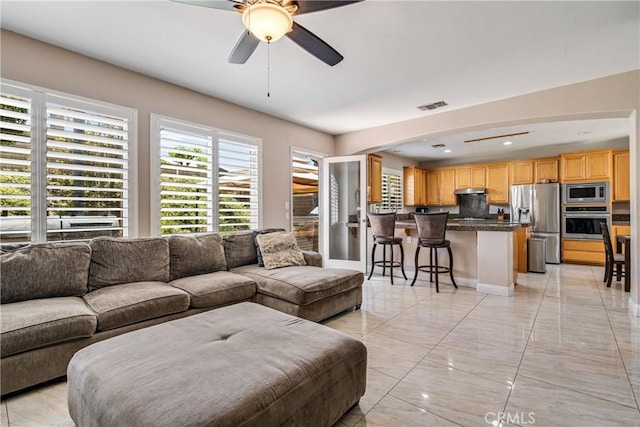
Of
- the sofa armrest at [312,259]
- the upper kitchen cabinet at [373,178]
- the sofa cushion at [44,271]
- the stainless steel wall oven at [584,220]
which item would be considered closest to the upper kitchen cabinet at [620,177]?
the stainless steel wall oven at [584,220]

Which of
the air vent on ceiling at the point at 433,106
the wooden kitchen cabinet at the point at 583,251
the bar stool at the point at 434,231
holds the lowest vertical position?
the wooden kitchen cabinet at the point at 583,251

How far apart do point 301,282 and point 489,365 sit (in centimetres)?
163

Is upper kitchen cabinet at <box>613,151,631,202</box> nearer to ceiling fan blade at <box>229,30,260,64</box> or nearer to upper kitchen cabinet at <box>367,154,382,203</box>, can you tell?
upper kitchen cabinet at <box>367,154,382,203</box>

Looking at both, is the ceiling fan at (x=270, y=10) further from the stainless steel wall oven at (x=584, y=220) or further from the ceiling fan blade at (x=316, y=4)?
the stainless steel wall oven at (x=584, y=220)

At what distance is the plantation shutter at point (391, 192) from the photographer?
7129mm

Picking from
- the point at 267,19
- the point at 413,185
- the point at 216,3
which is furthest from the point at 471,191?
the point at 216,3

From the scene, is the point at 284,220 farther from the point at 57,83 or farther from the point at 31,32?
the point at 31,32

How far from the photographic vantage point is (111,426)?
1088 millimetres

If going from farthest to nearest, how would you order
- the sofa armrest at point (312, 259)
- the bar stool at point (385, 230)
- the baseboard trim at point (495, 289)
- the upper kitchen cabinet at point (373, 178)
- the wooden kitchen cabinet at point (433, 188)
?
the wooden kitchen cabinet at point (433, 188) < the upper kitchen cabinet at point (373, 178) < the bar stool at point (385, 230) < the baseboard trim at point (495, 289) < the sofa armrest at point (312, 259)

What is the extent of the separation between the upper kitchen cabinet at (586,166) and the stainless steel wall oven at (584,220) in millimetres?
595

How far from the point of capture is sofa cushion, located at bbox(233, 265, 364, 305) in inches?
108

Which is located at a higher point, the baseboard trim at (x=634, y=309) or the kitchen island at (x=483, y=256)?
the kitchen island at (x=483, y=256)

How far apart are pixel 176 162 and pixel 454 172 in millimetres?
6958

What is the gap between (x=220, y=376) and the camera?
4.04ft
